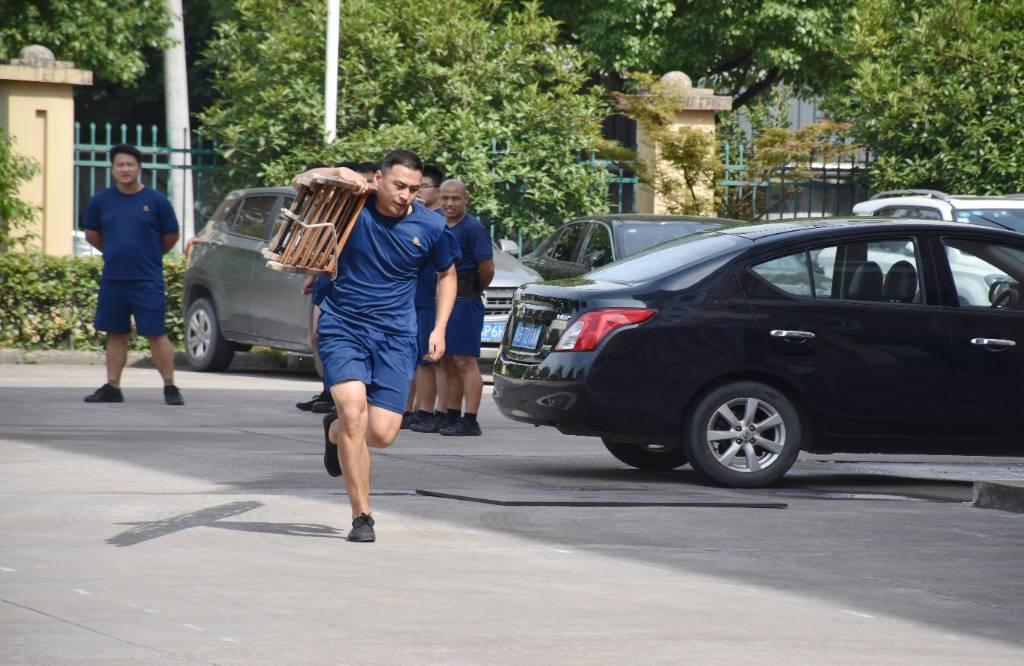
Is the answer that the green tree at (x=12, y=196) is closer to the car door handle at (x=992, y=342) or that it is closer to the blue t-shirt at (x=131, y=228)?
the blue t-shirt at (x=131, y=228)

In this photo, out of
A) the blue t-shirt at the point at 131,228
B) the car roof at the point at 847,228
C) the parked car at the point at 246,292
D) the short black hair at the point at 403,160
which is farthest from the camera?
the parked car at the point at 246,292

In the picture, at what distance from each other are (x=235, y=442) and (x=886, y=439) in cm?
412

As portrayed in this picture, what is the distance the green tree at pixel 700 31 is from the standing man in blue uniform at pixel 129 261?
16832mm

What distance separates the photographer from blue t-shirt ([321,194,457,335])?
8.54 meters

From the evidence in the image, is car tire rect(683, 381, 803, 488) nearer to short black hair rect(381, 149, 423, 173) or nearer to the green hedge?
short black hair rect(381, 149, 423, 173)

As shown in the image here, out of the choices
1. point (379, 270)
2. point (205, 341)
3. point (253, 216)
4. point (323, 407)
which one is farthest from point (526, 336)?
point (205, 341)

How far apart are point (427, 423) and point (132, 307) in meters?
2.62

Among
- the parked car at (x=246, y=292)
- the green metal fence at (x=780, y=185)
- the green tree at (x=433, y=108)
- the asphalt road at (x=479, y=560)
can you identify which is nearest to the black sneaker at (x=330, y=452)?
the asphalt road at (x=479, y=560)

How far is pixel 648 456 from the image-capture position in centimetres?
1166

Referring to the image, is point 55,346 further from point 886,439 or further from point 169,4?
point 169,4

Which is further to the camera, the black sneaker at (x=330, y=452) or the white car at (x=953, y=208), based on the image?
the white car at (x=953, y=208)

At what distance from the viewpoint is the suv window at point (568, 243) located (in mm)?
17516

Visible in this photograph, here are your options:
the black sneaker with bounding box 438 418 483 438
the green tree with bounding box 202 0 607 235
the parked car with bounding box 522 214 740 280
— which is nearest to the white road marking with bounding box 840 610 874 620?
the black sneaker with bounding box 438 418 483 438

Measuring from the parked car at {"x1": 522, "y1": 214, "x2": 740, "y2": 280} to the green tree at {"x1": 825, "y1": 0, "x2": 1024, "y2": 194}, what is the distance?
5.96 meters
